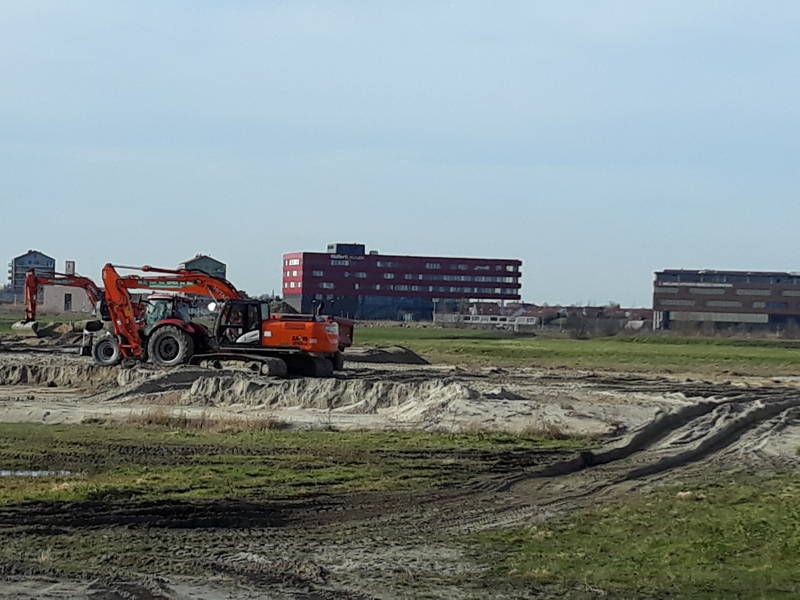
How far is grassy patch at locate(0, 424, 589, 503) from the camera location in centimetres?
1717

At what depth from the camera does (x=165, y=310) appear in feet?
125

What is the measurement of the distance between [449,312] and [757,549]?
130254 mm

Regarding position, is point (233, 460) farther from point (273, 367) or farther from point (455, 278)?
point (455, 278)

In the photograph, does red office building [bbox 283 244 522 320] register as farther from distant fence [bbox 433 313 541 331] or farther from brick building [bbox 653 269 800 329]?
brick building [bbox 653 269 800 329]

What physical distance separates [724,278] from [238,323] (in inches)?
4343

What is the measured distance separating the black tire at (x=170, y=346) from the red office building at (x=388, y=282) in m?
93.4

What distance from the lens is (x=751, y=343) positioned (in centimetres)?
8894

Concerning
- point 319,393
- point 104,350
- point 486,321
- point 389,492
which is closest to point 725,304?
point 486,321

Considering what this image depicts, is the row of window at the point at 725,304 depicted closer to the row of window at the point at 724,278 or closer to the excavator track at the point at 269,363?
the row of window at the point at 724,278

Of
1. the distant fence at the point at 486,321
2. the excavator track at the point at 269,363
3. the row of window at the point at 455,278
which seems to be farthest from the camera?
the row of window at the point at 455,278

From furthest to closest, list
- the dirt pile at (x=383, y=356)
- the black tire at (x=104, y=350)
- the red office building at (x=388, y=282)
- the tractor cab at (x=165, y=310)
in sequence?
1. the red office building at (x=388, y=282)
2. the dirt pile at (x=383, y=356)
3. the black tire at (x=104, y=350)
4. the tractor cab at (x=165, y=310)

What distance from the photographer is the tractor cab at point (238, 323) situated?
120 ft

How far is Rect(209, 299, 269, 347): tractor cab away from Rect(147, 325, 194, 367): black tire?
95 cm

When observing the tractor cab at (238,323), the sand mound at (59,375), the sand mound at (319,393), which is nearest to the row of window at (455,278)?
the sand mound at (59,375)
